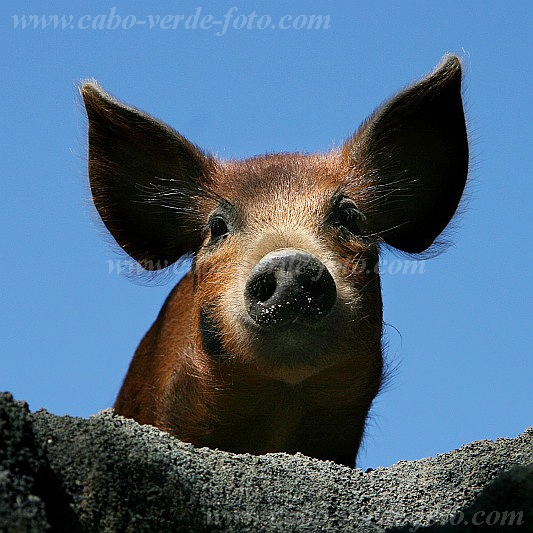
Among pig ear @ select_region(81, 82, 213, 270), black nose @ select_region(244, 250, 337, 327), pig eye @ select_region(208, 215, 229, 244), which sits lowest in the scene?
black nose @ select_region(244, 250, 337, 327)

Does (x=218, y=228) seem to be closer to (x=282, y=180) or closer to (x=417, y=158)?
(x=282, y=180)

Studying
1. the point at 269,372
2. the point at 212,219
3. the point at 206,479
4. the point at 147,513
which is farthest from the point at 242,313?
the point at 147,513

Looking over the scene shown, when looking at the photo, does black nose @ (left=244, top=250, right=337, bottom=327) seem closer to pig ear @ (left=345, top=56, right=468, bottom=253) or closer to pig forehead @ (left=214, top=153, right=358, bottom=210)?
pig forehead @ (left=214, top=153, right=358, bottom=210)

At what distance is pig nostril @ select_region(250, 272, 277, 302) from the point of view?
5.45 metres

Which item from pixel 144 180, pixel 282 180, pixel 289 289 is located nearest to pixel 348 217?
pixel 282 180

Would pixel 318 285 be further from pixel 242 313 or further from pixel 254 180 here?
pixel 254 180

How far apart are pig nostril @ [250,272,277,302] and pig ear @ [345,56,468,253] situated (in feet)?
5.80

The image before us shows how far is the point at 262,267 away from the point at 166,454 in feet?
5.79

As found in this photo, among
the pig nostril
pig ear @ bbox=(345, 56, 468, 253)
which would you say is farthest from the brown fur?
the pig nostril

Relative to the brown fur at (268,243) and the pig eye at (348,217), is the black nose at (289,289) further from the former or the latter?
the pig eye at (348,217)

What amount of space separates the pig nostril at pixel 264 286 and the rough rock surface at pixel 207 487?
3.74 feet

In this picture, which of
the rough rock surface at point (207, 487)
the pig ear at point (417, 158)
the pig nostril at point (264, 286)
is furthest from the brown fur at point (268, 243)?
the rough rock surface at point (207, 487)

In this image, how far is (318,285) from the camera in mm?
5531

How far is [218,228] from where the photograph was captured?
679cm
